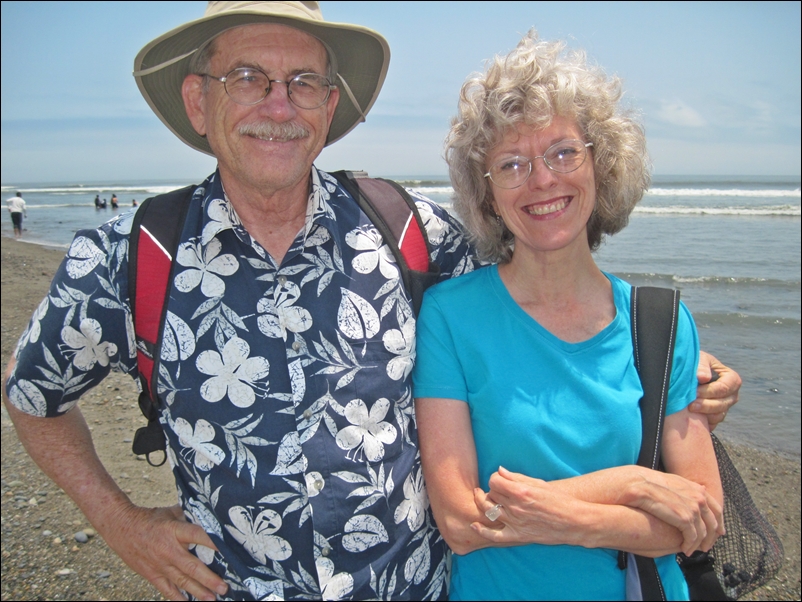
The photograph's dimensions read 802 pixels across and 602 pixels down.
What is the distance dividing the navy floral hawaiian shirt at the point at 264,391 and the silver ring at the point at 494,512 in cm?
32

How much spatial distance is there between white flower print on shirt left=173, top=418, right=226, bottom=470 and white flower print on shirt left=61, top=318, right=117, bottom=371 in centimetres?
34

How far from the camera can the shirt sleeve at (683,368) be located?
1992 millimetres

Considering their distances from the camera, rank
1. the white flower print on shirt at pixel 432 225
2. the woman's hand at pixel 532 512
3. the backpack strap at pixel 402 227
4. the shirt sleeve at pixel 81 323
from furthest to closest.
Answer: the white flower print on shirt at pixel 432 225
the backpack strap at pixel 402 227
the shirt sleeve at pixel 81 323
the woman's hand at pixel 532 512

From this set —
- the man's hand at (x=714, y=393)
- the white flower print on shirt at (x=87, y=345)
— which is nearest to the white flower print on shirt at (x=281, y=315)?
the white flower print on shirt at (x=87, y=345)

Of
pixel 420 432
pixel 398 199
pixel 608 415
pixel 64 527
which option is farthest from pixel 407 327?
pixel 64 527

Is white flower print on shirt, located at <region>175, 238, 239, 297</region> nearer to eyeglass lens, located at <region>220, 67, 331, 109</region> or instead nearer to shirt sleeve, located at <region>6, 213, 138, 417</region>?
shirt sleeve, located at <region>6, 213, 138, 417</region>

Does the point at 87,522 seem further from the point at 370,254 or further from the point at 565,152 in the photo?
the point at 565,152

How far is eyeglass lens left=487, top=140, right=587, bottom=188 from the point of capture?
212 cm

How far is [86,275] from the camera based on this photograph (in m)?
1.85

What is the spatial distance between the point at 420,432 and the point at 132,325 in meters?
1.07

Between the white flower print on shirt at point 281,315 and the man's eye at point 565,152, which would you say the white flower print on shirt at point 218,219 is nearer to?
the white flower print on shirt at point 281,315

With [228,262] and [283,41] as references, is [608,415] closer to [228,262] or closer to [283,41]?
[228,262]

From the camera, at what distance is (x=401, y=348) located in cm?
205

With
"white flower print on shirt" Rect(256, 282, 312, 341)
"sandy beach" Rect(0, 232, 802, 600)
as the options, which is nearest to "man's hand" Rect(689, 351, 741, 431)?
"white flower print on shirt" Rect(256, 282, 312, 341)
